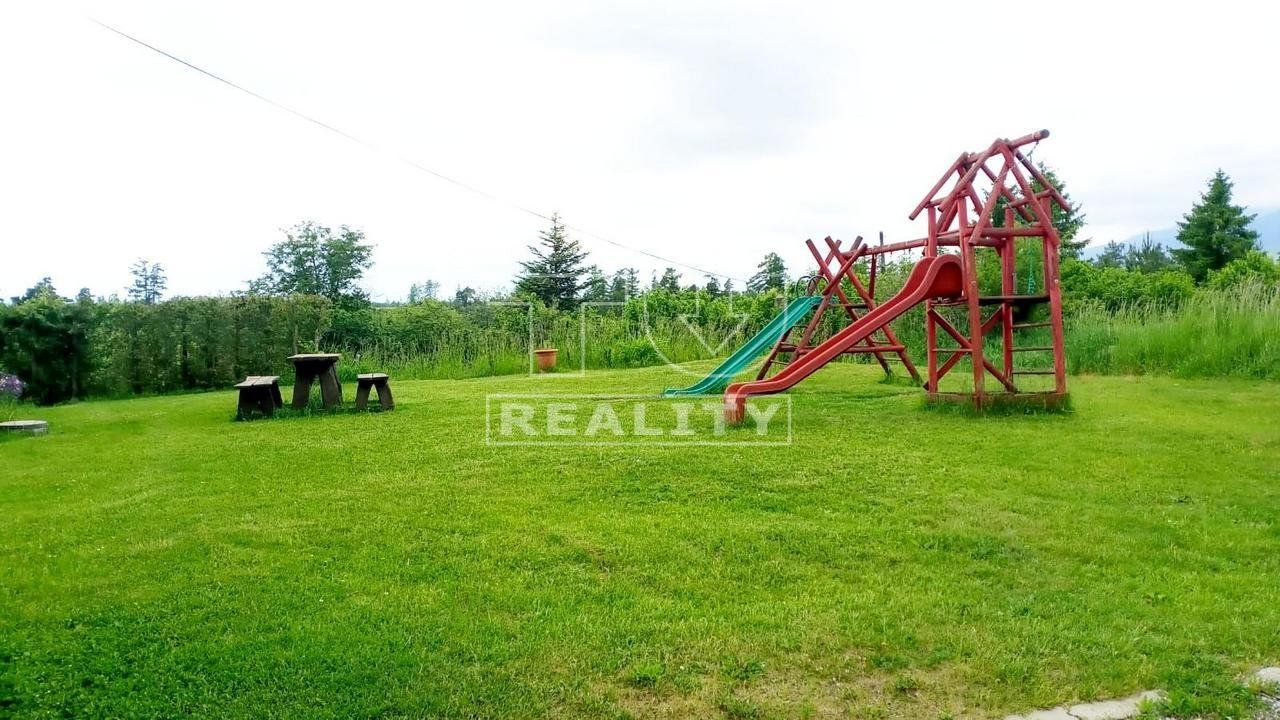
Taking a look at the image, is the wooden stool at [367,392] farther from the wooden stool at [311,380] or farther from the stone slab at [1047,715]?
the stone slab at [1047,715]

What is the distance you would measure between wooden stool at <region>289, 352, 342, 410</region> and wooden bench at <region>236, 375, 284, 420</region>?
0.98 ft

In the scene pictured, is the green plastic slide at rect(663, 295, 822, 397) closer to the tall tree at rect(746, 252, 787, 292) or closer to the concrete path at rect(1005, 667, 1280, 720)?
the concrete path at rect(1005, 667, 1280, 720)

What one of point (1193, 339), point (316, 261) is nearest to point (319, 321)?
point (316, 261)

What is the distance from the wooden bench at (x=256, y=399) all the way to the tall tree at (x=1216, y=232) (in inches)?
1431

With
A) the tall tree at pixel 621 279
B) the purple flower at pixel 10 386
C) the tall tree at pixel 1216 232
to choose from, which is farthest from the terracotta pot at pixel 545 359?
the tall tree at pixel 1216 232

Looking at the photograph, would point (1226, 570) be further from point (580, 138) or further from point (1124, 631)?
point (580, 138)

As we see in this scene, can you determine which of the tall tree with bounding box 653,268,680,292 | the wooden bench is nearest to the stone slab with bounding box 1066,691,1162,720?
the wooden bench

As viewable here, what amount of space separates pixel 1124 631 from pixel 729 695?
1.35 meters

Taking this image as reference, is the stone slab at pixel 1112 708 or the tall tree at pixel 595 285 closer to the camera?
the stone slab at pixel 1112 708

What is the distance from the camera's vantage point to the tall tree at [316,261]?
2184cm

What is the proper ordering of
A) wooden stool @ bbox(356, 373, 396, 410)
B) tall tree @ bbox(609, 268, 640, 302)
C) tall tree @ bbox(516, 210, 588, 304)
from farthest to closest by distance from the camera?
tall tree @ bbox(609, 268, 640, 302) → tall tree @ bbox(516, 210, 588, 304) → wooden stool @ bbox(356, 373, 396, 410)

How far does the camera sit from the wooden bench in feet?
24.1

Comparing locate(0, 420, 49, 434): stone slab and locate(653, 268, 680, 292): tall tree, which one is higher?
locate(653, 268, 680, 292): tall tree

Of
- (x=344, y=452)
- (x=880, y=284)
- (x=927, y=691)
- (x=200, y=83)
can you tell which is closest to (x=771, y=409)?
(x=344, y=452)
